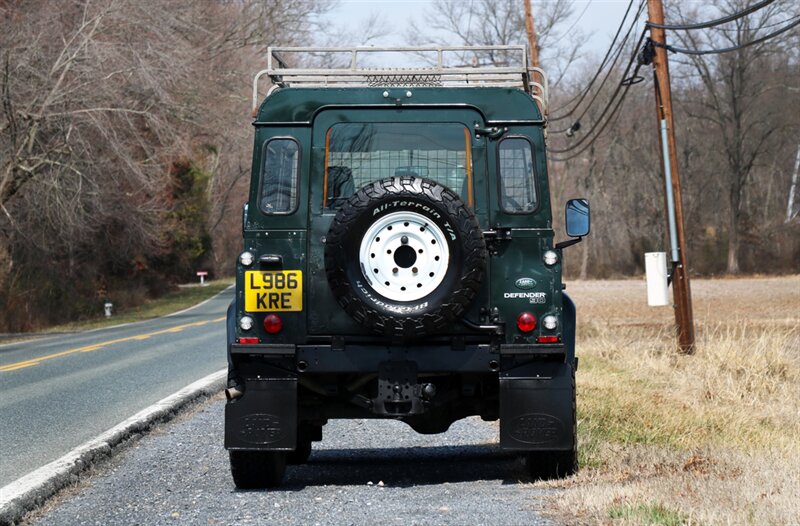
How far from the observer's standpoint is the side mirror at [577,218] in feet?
25.3

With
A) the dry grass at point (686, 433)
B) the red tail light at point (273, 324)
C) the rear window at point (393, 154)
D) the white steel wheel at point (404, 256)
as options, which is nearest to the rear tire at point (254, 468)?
the red tail light at point (273, 324)

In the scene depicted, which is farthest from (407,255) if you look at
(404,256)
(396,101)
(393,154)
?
(396,101)

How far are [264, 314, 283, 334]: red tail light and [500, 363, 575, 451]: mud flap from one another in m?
1.45

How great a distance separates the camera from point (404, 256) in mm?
7035

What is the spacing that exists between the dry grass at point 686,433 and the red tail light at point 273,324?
2031 millimetres

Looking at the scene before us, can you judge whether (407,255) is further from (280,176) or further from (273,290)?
(280,176)

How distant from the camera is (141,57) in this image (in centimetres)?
3006

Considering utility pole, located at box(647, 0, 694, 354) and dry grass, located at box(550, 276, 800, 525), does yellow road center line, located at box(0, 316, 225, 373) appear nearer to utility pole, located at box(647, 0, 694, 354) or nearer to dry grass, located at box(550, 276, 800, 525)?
dry grass, located at box(550, 276, 800, 525)

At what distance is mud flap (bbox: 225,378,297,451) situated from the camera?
7.39 m

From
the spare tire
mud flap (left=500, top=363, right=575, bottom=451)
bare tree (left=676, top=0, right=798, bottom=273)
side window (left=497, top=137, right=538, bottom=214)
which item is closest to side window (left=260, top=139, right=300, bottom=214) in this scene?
the spare tire

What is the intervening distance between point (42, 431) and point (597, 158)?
61.9 metres

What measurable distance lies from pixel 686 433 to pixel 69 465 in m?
4.54

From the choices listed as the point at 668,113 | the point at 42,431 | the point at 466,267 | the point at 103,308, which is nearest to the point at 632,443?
the point at 466,267

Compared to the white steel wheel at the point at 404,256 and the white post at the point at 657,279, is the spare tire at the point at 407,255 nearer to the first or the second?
the white steel wheel at the point at 404,256
